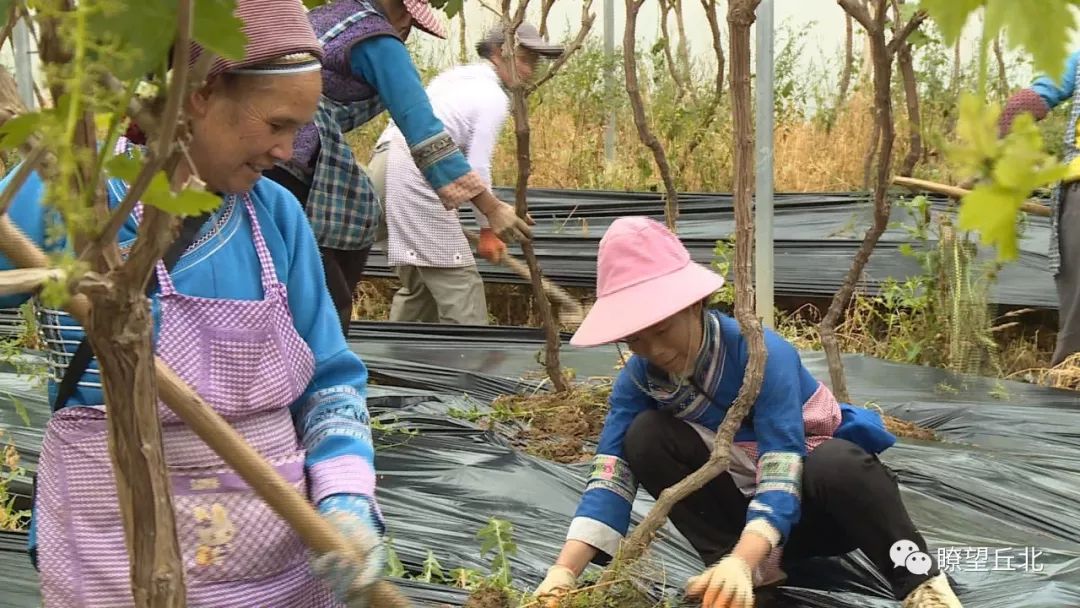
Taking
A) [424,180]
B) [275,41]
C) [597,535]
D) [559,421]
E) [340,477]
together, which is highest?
[275,41]

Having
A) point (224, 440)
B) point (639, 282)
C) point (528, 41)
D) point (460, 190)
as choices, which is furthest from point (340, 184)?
point (224, 440)

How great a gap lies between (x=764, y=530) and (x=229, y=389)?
85cm

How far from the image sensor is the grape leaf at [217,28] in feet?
2.10

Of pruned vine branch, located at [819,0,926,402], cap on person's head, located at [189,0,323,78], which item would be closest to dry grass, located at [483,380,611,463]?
pruned vine branch, located at [819,0,926,402]

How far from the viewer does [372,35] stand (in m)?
2.55

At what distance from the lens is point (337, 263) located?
2.78 meters

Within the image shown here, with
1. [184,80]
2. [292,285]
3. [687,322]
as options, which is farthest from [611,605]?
[184,80]

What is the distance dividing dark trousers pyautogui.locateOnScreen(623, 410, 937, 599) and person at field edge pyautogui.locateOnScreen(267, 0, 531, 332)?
0.95 meters

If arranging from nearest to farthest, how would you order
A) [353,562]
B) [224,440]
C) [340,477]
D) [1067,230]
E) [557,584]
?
[224,440]
[353,562]
[340,477]
[557,584]
[1067,230]

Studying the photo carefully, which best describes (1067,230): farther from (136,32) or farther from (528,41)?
(136,32)

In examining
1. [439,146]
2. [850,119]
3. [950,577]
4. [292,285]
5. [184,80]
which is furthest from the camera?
[850,119]

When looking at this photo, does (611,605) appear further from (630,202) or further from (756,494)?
(630,202)

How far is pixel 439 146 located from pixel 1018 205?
7.56 ft

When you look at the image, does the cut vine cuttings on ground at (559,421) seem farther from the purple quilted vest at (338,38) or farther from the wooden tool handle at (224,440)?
the wooden tool handle at (224,440)
